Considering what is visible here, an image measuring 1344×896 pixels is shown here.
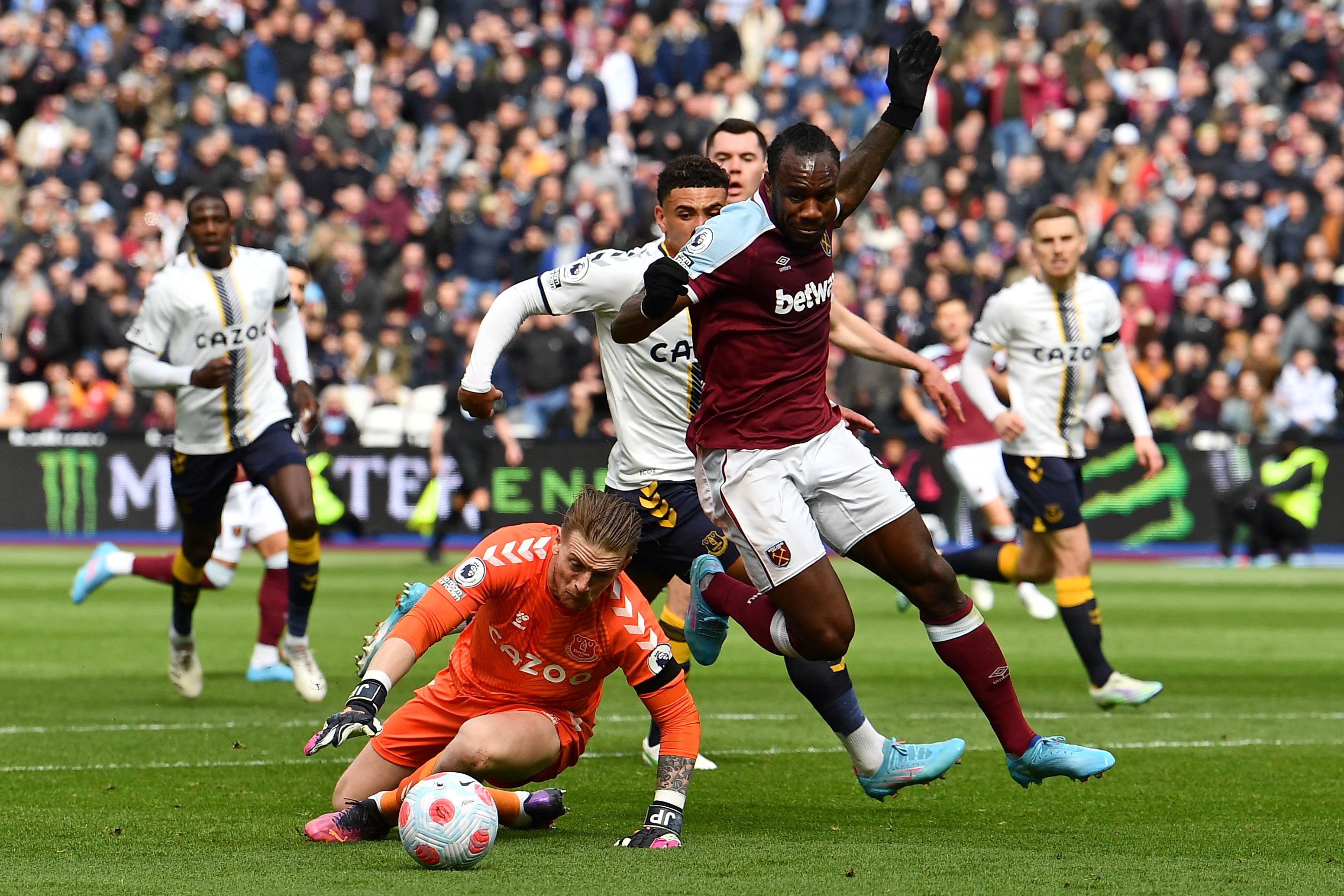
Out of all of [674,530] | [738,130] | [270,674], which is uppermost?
[738,130]

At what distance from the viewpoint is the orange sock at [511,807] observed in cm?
621

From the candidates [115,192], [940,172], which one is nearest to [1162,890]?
[940,172]

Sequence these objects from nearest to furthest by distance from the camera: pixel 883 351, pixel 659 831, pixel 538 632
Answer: pixel 659 831 < pixel 538 632 < pixel 883 351

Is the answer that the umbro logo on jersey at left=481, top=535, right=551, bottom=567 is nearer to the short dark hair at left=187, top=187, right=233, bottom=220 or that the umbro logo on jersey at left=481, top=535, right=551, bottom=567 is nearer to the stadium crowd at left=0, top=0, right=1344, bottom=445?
the short dark hair at left=187, top=187, right=233, bottom=220

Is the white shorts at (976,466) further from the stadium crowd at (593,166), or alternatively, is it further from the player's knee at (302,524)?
the player's knee at (302,524)

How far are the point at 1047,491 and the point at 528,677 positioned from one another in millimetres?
4586

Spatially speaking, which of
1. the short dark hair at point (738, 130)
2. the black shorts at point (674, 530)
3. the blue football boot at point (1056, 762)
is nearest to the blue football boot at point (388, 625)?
the black shorts at point (674, 530)

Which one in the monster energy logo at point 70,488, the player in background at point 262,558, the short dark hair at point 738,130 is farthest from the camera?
the monster energy logo at point 70,488

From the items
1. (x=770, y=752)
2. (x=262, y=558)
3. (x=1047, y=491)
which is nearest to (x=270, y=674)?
(x=262, y=558)

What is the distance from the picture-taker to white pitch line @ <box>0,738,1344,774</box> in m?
7.74

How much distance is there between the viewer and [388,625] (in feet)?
19.7

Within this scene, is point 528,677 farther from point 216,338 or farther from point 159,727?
point 216,338

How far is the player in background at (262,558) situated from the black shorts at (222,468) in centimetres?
30

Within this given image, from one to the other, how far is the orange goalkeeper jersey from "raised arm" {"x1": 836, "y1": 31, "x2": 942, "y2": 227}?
1561 mm
